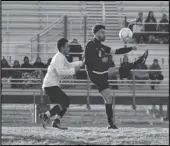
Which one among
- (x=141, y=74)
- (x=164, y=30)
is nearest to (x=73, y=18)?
(x=164, y=30)

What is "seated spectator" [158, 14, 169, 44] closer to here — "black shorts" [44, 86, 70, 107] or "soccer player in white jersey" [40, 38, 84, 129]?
"soccer player in white jersey" [40, 38, 84, 129]

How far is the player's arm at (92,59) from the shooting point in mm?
11867

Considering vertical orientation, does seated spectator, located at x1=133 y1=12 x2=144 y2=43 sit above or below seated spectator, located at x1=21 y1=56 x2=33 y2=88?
above

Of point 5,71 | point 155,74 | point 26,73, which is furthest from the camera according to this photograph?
point 155,74

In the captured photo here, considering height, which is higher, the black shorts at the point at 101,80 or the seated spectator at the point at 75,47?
the seated spectator at the point at 75,47

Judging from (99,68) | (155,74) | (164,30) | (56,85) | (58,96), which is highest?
(164,30)

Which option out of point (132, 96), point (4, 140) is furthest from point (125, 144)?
point (132, 96)

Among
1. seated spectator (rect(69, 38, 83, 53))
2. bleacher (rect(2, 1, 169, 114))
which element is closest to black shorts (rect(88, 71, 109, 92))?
seated spectator (rect(69, 38, 83, 53))

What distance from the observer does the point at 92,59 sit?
11867mm

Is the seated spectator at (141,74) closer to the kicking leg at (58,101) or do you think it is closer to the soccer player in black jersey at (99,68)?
the soccer player in black jersey at (99,68)

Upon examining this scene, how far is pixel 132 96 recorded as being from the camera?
58.7ft

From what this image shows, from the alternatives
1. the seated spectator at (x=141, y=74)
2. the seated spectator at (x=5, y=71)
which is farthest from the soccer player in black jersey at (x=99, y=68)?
the seated spectator at (x=141, y=74)

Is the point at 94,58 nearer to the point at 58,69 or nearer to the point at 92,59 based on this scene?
the point at 92,59

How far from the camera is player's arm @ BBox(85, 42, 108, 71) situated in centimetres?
1187
